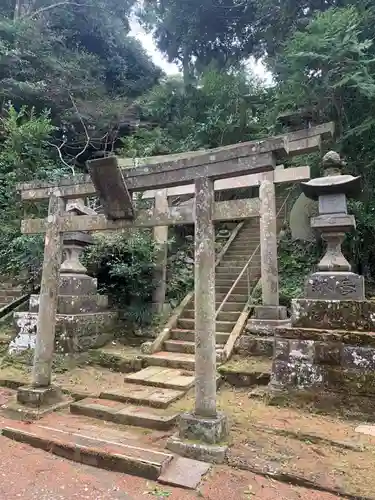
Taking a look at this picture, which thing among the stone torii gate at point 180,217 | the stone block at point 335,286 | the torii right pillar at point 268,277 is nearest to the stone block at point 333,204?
the stone block at point 335,286

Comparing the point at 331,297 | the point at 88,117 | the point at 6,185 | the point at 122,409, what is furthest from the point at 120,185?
the point at 88,117

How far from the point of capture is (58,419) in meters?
4.16

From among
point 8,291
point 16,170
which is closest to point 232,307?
point 8,291

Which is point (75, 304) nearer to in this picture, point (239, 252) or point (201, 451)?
point (201, 451)

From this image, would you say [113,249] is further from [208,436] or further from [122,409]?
[208,436]

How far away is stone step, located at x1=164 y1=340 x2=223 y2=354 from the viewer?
21.2 feet

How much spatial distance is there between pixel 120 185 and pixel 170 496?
3037mm

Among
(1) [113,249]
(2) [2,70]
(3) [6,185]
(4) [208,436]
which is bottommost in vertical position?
(4) [208,436]

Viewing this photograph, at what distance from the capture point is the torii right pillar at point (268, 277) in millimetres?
6562

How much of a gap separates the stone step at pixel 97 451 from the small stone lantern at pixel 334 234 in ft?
9.07

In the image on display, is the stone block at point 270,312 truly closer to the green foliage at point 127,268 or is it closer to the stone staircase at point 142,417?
the stone staircase at point 142,417

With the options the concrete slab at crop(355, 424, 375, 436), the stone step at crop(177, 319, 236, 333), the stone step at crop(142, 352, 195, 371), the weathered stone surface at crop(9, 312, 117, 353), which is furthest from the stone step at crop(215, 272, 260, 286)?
the concrete slab at crop(355, 424, 375, 436)

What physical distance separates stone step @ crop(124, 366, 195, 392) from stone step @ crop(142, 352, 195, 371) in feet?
0.41

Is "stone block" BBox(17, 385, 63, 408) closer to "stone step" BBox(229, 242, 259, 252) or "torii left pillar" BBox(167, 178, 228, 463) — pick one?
"torii left pillar" BBox(167, 178, 228, 463)
